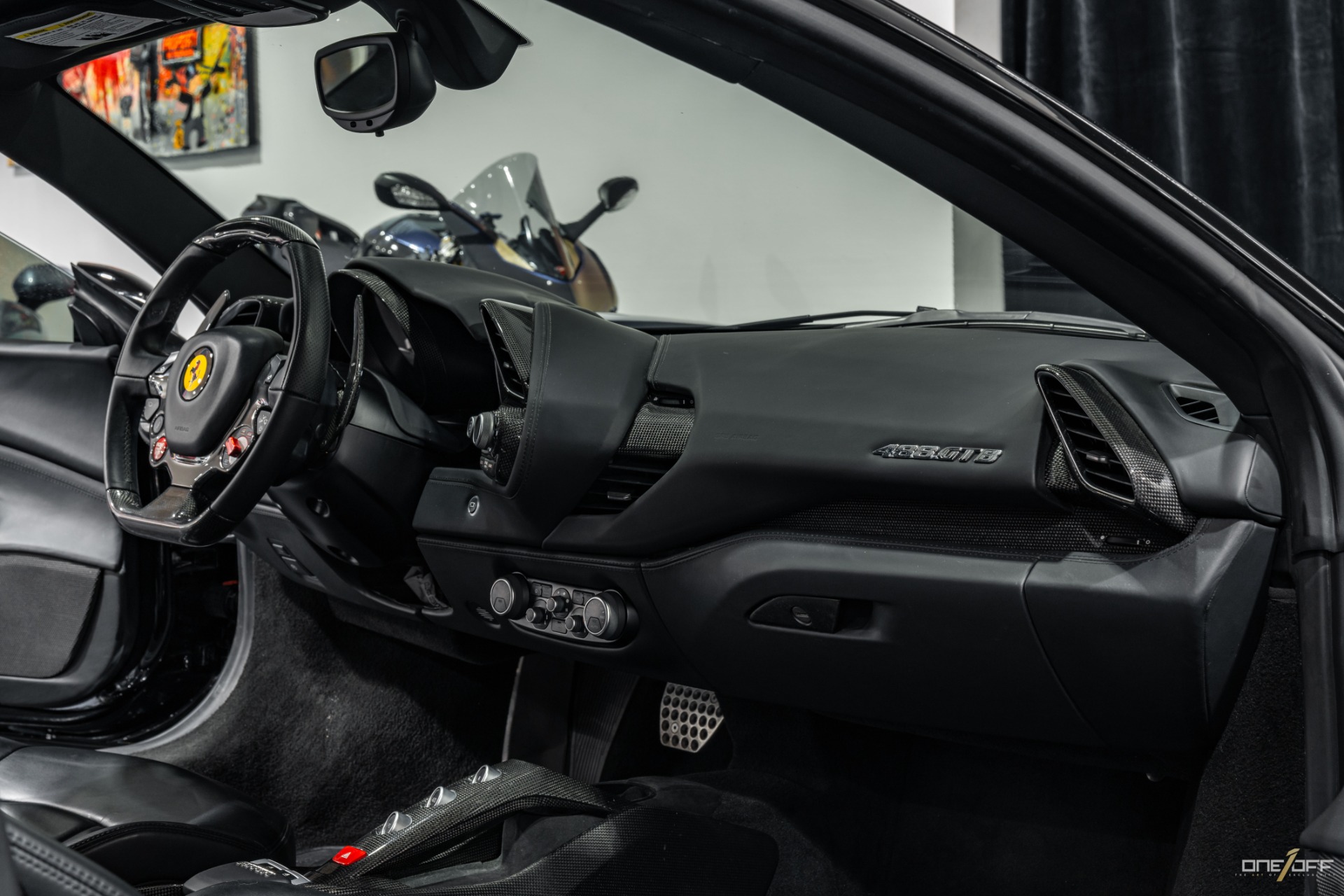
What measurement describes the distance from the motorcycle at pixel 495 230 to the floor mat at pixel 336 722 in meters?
1.36

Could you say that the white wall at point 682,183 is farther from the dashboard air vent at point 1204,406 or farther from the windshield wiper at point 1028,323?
the dashboard air vent at point 1204,406

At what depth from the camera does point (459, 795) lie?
126cm

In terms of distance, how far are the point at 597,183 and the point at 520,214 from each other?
102 centimetres

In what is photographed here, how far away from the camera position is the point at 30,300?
6.64 ft

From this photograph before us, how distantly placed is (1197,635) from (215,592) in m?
1.69

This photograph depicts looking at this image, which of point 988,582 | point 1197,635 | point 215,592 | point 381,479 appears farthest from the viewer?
point 215,592

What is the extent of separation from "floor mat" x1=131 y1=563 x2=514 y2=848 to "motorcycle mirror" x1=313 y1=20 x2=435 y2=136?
1.18 metres

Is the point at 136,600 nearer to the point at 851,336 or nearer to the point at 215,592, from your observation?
the point at 215,592

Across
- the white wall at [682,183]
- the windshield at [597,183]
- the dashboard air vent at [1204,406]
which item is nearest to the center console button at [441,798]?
the dashboard air vent at [1204,406]

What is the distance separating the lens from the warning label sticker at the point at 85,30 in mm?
1112

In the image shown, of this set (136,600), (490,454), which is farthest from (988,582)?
(136,600)

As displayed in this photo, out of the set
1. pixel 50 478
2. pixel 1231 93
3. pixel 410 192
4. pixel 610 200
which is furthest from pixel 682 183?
pixel 50 478

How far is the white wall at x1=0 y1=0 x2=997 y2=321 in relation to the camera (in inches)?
139

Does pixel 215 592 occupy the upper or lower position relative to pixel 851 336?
lower
